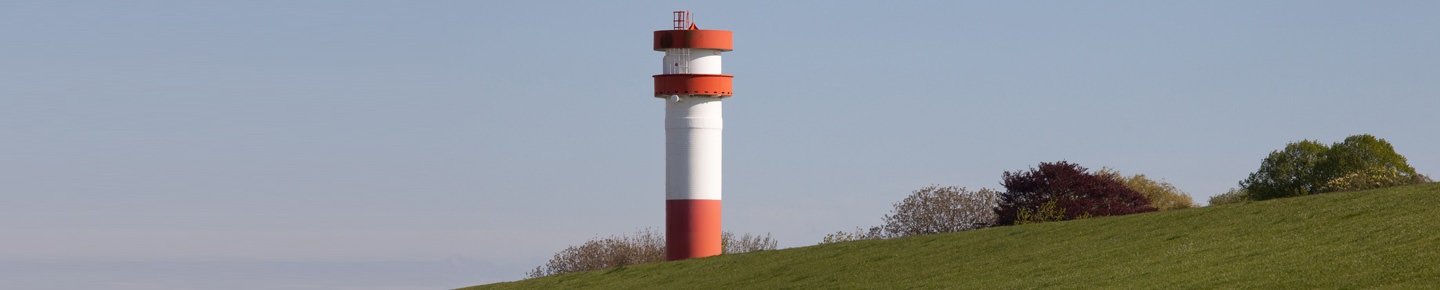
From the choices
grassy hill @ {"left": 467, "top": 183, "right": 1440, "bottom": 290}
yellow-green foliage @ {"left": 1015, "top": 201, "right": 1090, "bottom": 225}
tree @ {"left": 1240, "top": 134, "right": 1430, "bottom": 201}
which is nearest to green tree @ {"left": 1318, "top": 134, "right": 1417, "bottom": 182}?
tree @ {"left": 1240, "top": 134, "right": 1430, "bottom": 201}

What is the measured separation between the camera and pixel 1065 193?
53.4m

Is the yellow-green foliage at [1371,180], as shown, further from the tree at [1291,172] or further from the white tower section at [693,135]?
the white tower section at [693,135]

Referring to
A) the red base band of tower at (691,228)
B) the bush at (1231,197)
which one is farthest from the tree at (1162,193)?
→ the red base band of tower at (691,228)

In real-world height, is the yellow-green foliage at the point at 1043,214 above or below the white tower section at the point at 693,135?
below

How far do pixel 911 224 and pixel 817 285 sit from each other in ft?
88.0

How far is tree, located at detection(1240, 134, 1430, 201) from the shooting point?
5847cm

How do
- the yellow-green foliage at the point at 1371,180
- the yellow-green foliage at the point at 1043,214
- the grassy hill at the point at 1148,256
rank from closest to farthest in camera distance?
1. the grassy hill at the point at 1148,256
2. the yellow-green foliage at the point at 1371,180
3. the yellow-green foliage at the point at 1043,214

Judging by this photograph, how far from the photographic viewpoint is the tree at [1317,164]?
192ft

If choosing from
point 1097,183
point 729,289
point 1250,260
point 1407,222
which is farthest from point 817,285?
point 1097,183

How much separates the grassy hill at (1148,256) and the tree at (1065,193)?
15163mm

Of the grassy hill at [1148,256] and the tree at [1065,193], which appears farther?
the tree at [1065,193]

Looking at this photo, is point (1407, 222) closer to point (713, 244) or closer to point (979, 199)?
point (713, 244)

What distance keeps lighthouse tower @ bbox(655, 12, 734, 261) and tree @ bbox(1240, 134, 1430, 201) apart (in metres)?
28.3

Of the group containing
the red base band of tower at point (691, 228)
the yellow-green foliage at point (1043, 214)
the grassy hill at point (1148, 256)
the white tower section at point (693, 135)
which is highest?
the white tower section at point (693, 135)
